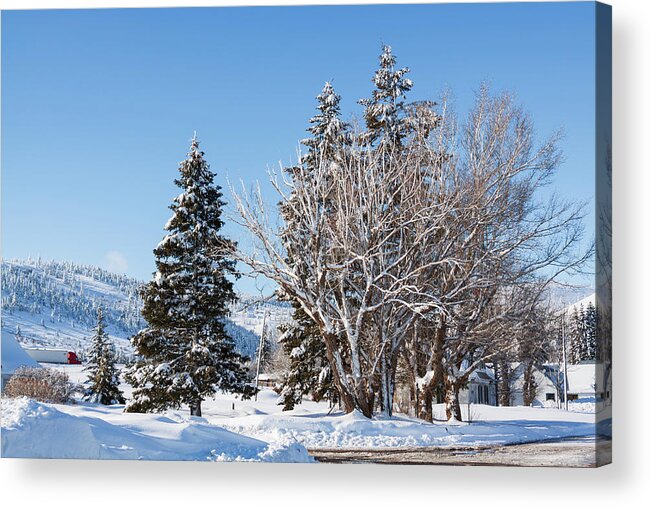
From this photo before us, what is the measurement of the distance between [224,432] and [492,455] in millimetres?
3426

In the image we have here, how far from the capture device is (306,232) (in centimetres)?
1316

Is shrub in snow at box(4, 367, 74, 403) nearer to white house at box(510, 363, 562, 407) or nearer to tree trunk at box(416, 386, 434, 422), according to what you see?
tree trunk at box(416, 386, 434, 422)

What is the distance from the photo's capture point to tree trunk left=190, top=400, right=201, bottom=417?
495 inches

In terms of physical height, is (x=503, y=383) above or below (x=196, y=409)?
above

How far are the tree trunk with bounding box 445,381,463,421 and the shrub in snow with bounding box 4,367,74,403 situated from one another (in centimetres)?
542

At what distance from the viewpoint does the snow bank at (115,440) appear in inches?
434

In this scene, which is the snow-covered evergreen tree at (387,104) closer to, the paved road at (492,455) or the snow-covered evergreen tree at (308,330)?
the snow-covered evergreen tree at (308,330)

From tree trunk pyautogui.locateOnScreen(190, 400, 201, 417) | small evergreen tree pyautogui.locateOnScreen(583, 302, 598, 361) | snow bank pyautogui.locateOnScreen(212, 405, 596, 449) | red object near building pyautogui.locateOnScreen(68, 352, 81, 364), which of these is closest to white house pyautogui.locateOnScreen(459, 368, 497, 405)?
snow bank pyautogui.locateOnScreen(212, 405, 596, 449)

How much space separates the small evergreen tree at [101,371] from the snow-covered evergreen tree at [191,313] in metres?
0.29

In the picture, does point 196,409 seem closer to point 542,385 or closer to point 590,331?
point 542,385

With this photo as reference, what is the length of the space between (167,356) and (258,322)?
147 cm

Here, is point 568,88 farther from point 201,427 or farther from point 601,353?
point 201,427

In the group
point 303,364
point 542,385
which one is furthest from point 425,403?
point 303,364

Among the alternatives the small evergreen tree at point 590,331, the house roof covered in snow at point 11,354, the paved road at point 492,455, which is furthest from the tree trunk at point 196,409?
the small evergreen tree at point 590,331
